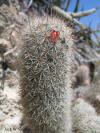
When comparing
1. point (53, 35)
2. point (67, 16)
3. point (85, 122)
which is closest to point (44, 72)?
point (53, 35)

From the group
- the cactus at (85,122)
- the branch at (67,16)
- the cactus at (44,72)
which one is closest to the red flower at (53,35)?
the cactus at (44,72)

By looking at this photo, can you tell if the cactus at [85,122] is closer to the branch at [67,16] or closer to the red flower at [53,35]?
the red flower at [53,35]

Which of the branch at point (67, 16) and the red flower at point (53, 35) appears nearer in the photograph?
the red flower at point (53, 35)

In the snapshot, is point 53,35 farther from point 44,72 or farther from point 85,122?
point 85,122

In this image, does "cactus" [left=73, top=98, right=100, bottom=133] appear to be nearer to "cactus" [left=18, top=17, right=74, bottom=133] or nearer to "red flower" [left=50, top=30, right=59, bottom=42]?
"cactus" [left=18, top=17, right=74, bottom=133]

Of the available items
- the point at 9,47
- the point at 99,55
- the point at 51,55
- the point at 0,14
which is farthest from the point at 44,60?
the point at 99,55

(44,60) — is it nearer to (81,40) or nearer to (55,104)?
(55,104)

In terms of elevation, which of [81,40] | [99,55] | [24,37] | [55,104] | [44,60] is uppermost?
[81,40]

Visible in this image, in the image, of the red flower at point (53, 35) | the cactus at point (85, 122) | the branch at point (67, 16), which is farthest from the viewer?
the branch at point (67, 16)
